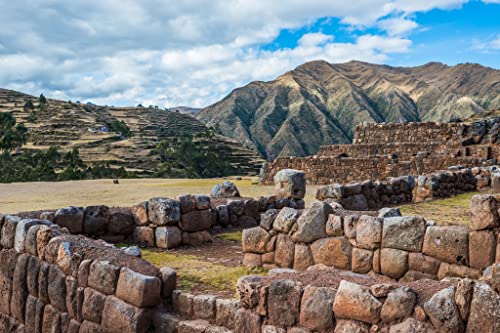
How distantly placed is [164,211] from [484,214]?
21.1 feet

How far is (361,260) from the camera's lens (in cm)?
673

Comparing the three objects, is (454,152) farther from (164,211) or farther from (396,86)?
(396,86)

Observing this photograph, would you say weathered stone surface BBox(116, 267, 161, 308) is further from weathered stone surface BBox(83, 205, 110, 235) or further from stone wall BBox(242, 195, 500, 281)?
weathered stone surface BBox(83, 205, 110, 235)

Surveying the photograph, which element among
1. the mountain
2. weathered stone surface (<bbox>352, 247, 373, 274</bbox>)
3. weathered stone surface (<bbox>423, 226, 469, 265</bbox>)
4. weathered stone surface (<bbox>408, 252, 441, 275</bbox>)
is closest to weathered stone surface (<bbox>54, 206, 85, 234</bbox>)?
weathered stone surface (<bbox>352, 247, 373, 274</bbox>)

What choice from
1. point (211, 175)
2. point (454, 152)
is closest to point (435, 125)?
point (454, 152)

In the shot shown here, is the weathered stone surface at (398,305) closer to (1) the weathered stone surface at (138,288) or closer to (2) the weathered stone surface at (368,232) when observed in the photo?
(2) the weathered stone surface at (368,232)

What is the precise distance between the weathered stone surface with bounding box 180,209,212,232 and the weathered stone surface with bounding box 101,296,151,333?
4.04 meters

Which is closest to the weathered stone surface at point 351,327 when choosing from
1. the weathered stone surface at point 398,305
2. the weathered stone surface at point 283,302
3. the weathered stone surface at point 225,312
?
the weathered stone surface at point 398,305

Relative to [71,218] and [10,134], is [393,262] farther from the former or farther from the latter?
[10,134]

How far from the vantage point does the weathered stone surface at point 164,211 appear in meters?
10.2

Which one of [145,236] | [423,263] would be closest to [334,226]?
[423,263]

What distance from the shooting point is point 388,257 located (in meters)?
6.47

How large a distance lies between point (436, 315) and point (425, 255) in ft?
6.39

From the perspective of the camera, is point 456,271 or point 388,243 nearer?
point 456,271
